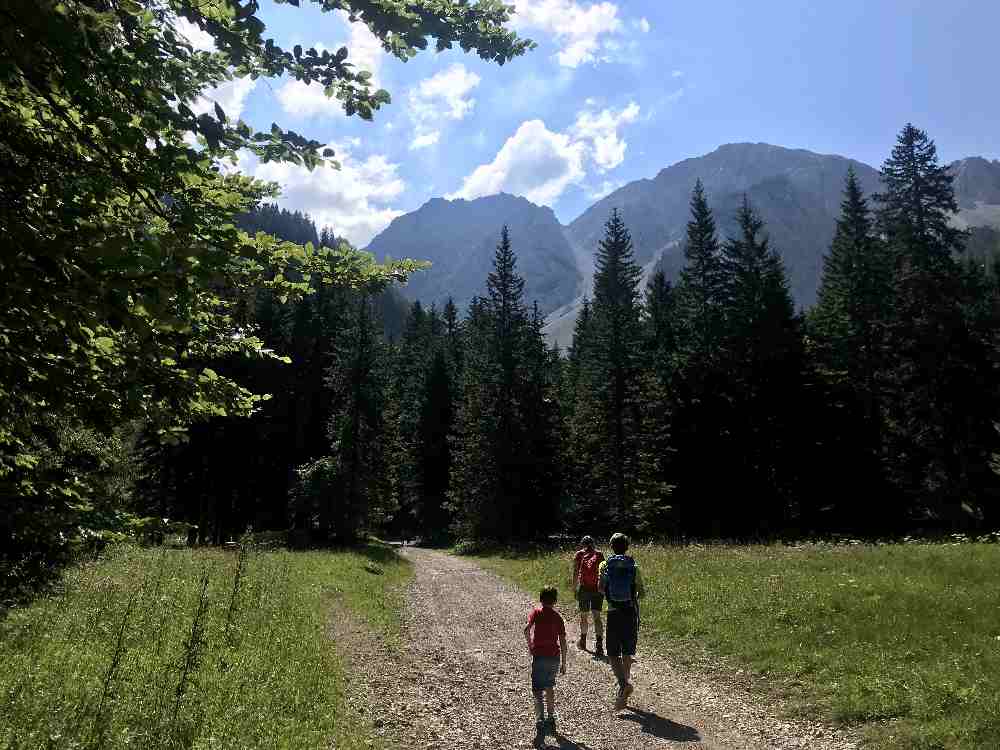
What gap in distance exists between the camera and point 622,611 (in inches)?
343

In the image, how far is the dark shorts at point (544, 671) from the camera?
24.6ft

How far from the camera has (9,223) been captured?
9.32 feet

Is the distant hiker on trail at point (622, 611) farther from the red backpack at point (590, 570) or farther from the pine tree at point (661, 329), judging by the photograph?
the pine tree at point (661, 329)

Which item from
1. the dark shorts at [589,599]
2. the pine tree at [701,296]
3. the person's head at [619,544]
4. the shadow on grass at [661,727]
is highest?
the pine tree at [701,296]

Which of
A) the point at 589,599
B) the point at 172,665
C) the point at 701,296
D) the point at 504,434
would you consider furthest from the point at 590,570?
the point at 701,296

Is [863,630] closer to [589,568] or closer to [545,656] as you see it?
[589,568]

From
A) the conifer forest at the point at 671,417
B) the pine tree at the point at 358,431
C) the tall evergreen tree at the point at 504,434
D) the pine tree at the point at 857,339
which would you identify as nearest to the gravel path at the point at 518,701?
the conifer forest at the point at 671,417

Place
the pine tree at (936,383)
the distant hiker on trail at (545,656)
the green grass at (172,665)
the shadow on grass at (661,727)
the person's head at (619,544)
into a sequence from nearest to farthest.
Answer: the green grass at (172,665) < the distant hiker on trail at (545,656) < the shadow on grass at (661,727) < the person's head at (619,544) < the pine tree at (936,383)

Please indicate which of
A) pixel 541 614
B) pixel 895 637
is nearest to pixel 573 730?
pixel 541 614

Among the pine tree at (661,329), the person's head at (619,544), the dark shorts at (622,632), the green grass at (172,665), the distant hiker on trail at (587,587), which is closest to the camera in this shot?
the green grass at (172,665)

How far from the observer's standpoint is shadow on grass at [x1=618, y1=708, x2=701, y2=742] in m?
7.62

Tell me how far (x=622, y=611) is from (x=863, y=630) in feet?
16.2

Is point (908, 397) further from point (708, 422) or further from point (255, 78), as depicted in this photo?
point (255, 78)

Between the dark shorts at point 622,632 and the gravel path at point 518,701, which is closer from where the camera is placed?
the gravel path at point 518,701
